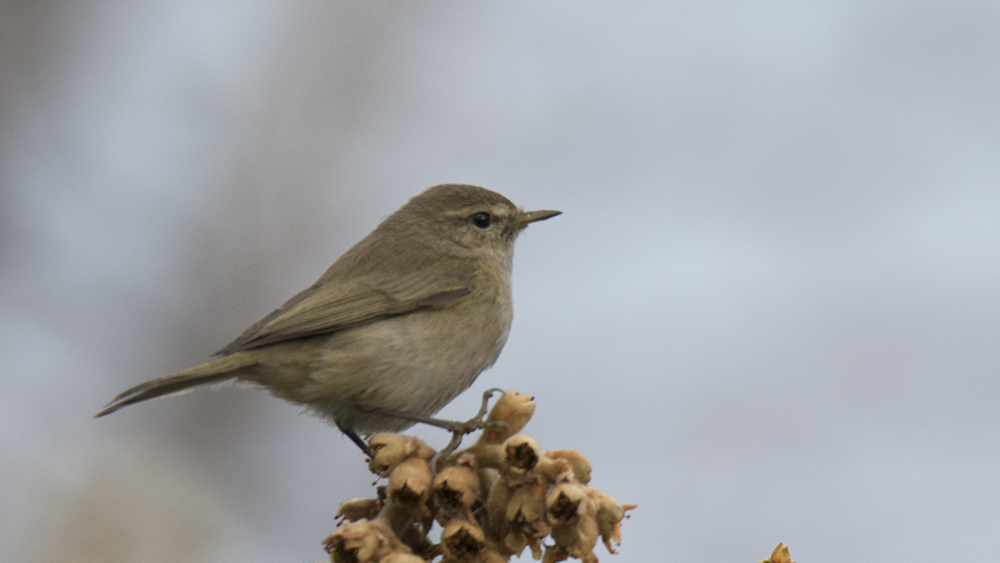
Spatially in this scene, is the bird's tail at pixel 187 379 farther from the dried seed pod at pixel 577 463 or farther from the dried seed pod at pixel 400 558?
the dried seed pod at pixel 577 463

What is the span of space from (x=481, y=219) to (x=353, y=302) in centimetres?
103

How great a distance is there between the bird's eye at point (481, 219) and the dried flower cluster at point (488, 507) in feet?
7.97

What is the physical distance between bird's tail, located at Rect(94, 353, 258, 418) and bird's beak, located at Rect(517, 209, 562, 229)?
1.63m

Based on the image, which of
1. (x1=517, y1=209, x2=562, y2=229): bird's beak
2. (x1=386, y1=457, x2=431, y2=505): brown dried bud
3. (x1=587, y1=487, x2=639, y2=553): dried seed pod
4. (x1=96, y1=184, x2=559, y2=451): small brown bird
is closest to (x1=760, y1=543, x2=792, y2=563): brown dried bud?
(x1=587, y1=487, x2=639, y2=553): dried seed pod

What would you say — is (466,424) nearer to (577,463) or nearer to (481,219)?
(577,463)

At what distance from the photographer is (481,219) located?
15.8ft

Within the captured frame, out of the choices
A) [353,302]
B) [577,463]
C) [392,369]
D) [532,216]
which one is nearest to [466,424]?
[577,463]

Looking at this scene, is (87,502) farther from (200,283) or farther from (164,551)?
(200,283)

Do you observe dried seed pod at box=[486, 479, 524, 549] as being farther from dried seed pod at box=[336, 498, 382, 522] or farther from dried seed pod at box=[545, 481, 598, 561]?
dried seed pod at box=[336, 498, 382, 522]

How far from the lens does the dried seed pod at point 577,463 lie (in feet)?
7.51

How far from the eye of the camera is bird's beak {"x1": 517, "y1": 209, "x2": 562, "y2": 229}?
4672mm

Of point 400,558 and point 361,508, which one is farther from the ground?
point 361,508

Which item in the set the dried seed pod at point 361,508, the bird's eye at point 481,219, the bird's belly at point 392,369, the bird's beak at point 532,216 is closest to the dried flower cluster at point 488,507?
the dried seed pod at point 361,508

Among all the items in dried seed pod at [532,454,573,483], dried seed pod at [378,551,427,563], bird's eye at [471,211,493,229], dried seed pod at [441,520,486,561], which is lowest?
dried seed pod at [378,551,427,563]
